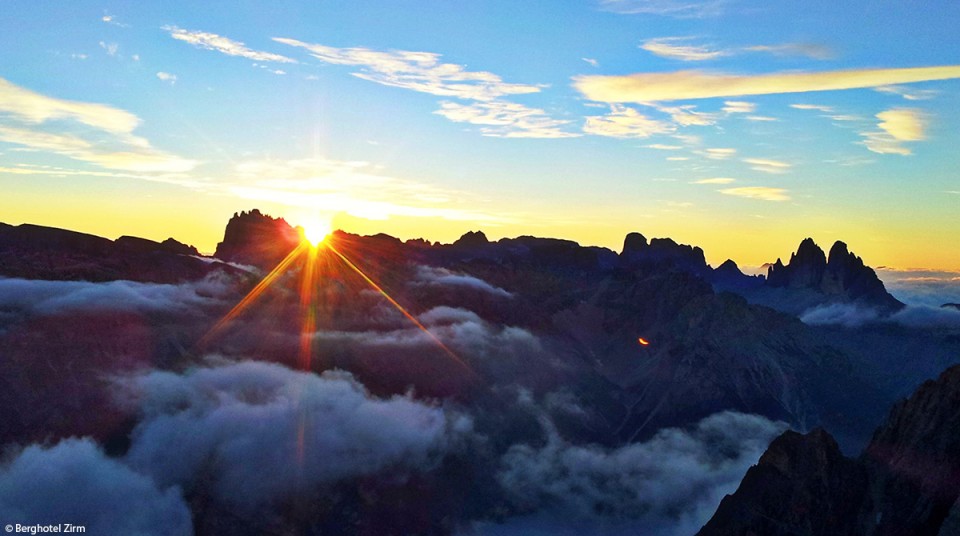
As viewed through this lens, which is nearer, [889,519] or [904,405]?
[889,519]

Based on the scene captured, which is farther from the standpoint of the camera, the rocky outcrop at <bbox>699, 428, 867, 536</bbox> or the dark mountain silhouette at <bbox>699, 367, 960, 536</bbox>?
the rocky outcrop at <bbox>699, 428, 867, 536</bbox>

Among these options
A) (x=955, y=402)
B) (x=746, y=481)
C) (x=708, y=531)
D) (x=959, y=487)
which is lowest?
(x=708, y=531)

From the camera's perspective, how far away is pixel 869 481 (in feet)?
425

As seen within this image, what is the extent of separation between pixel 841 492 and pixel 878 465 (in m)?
7.84

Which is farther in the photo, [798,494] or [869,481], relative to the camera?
[798,494]

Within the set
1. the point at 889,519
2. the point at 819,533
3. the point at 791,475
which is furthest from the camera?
the point at 791,475

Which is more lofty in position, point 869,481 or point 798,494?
point 869,481

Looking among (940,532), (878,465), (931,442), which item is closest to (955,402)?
(931,442)

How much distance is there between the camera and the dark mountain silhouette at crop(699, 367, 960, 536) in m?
113

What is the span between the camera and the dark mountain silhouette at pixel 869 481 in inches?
4446

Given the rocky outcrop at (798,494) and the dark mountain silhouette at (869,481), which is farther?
the rocky outcrop at (798,494)

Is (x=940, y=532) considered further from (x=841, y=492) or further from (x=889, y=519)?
(x=841, y=492)

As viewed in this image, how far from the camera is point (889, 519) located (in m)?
116

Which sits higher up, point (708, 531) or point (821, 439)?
point (821, 439)
